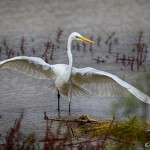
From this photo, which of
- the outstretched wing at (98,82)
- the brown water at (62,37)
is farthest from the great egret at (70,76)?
the brown water at (62,37)

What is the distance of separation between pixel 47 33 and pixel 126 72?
373cm

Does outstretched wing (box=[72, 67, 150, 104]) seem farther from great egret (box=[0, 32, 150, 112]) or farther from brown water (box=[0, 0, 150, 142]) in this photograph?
brown water (box=[0, 0, 150, 142])

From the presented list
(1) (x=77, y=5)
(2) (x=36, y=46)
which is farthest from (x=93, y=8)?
(2) (x=36, y=46)

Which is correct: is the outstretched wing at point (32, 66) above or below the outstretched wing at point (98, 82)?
above

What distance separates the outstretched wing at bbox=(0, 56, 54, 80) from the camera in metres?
8.41

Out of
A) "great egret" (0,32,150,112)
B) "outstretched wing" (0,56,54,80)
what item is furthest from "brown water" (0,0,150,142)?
"outstretched wing" (0,56,54,80)

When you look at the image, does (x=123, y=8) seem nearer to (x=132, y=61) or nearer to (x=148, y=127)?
(x=132, y=61)

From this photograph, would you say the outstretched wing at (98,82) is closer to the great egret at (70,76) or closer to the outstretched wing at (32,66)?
the great egret at (70,76)

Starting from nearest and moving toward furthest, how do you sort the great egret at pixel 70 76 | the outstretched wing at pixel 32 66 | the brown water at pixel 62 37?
the great egret at pixel 70 76 < the outstretched wing at pixel 32 66 < the brown water at pixel 62 37

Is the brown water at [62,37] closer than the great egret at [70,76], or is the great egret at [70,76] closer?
the great egret at [70,76]

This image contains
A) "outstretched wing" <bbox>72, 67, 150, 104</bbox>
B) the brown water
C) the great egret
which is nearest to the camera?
"outstretched wing" <bbox>72, 67, 150, 104</bbox>

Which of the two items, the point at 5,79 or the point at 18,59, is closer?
the point at 18,59

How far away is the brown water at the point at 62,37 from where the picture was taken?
8.67 metres

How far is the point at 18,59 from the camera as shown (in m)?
8.25
